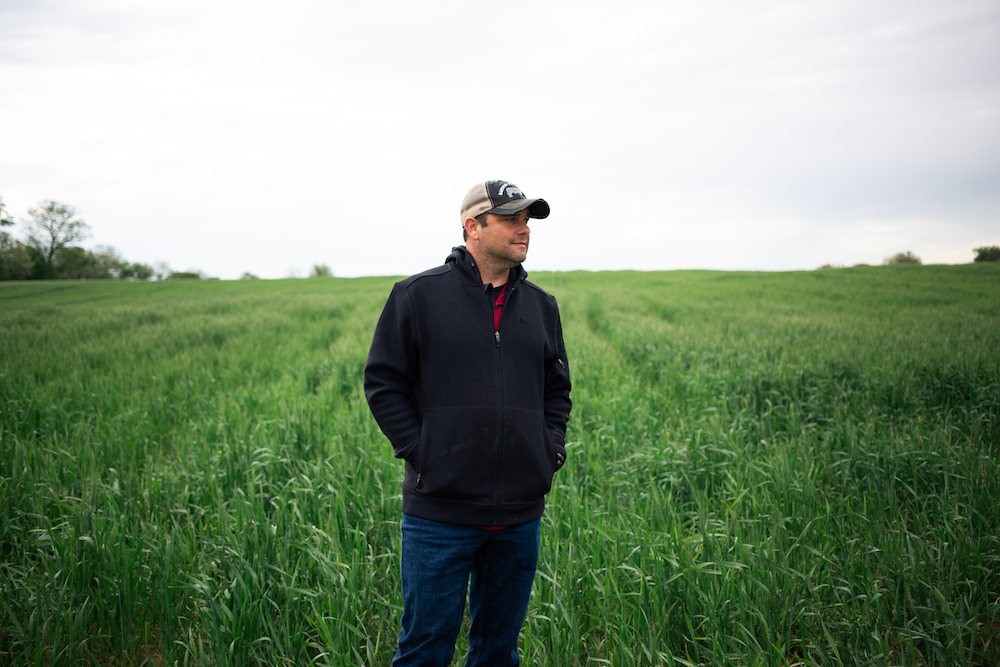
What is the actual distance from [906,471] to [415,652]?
4.60 metres

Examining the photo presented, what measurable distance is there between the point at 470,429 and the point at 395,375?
15.9 inches

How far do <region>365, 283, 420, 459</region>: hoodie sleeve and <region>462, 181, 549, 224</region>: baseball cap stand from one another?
48 cm

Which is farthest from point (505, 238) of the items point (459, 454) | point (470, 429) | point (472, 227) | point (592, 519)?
point (592, 519)

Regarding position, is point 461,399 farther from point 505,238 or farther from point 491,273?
point 505,238

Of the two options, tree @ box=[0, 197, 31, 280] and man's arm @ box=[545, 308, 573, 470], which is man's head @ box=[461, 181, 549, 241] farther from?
tree @ box=[0, 197, 31, 280]

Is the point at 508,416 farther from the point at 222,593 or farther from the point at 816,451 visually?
the point at 816,451

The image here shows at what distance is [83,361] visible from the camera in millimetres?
9172

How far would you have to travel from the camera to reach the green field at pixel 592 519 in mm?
2539

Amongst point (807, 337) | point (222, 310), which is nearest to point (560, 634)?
point (807, 337)

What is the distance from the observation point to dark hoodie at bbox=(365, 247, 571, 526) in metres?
1.87

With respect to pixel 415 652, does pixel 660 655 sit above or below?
below

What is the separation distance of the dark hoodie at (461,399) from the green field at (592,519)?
1.12 meters

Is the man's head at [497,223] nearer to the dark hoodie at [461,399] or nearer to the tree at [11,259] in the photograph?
the dark hoodie at [461,399]

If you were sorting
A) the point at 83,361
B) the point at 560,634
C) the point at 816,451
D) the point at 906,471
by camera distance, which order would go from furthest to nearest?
the point at 83,361 → the point at 816,451 → the point at 906,471 → the point at 560,634
